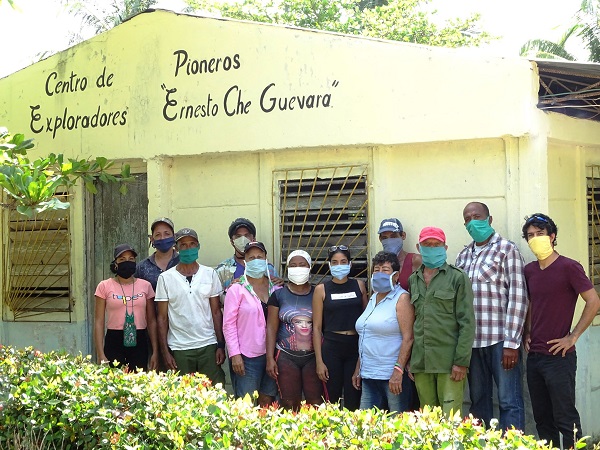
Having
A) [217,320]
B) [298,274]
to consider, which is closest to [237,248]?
[217,320]

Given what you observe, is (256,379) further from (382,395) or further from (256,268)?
(382,395)

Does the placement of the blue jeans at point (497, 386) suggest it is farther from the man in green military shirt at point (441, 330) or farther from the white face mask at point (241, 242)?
the white face mask at point (241, 242)

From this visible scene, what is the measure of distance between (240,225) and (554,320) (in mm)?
2981

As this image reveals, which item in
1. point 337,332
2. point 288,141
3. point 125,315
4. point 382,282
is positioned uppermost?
point 288,141

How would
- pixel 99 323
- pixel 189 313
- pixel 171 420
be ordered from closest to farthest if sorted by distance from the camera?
pixel 171 420
pixel 189 313
pixel 99 323

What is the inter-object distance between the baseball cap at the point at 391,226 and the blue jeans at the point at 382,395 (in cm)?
130

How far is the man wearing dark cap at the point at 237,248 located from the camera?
7871 mm

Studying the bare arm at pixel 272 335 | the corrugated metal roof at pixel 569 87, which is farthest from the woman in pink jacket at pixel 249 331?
the corrugated metal roof at pixel 569 87

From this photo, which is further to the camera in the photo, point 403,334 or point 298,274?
point 298,274

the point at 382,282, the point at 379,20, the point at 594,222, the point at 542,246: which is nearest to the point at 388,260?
A: the point at 382,282

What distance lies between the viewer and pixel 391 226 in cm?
734

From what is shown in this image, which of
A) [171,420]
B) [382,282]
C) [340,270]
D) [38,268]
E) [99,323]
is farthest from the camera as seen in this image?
[38,268]

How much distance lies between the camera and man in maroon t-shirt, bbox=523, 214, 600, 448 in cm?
635

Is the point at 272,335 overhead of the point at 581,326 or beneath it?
beneath
